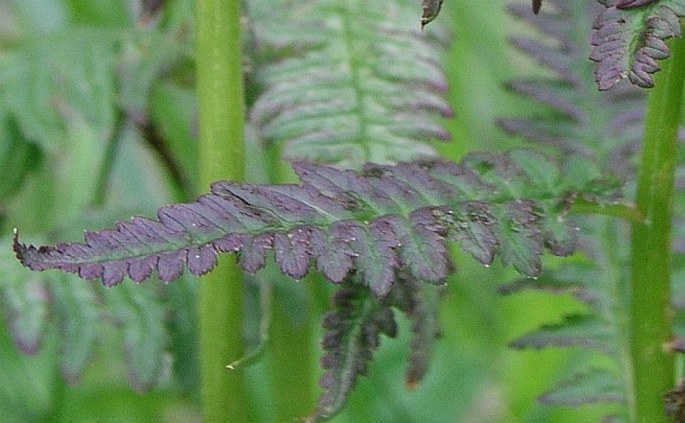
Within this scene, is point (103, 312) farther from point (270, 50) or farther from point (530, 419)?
point (530, 419)

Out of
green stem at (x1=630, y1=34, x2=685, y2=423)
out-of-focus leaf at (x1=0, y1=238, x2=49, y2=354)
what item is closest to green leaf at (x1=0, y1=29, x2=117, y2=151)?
out-of-focus leaf at (x1=0, y1=238, x2=49, y2=354)

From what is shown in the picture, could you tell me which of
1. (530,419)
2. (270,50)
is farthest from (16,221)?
(530,419)

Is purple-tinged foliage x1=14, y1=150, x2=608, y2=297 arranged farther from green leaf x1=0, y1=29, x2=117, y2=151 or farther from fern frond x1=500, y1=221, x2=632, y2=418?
green leaf x1=0, y1=29, x2=117, y2=151

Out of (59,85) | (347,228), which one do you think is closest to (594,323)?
(347,228)

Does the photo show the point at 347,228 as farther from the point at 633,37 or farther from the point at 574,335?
the point at 574,335

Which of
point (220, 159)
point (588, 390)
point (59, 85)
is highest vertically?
point (59, 85)

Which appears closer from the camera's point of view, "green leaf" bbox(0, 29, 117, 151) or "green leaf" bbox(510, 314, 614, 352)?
"green leaf" bbox(510, 314, 614, 352)

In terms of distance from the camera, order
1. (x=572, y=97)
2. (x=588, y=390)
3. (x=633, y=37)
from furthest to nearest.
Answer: (x=572, y=97), (x=588, y=390), (x=633, y=37)
